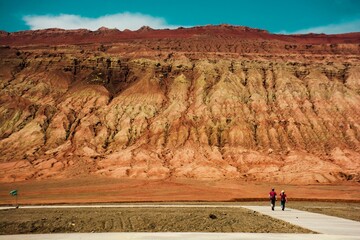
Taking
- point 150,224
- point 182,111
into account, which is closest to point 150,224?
point 150,224

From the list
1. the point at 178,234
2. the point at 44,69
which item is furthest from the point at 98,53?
the point at 178,234

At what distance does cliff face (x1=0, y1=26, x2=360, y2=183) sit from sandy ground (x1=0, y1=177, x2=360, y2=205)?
3.49 metres

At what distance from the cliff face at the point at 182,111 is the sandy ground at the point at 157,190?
349 centimetres

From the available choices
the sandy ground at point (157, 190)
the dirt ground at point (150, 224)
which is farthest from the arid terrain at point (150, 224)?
the sandy ground at point (157, 190)

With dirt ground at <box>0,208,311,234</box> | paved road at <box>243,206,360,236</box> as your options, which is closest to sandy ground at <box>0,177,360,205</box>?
paved road at <box>243,206,360,236</box>

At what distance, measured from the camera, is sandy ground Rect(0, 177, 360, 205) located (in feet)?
156

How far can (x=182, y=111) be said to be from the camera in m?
81.3

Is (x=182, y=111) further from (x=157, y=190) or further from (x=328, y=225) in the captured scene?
(x=328, y=225)

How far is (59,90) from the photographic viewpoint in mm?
88750

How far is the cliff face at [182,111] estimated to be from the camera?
68.1 m

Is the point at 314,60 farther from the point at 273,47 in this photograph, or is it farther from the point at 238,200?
the point at 238,200

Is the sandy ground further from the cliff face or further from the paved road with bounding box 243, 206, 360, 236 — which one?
the paved road with bounding box 243, 206, 360, 236

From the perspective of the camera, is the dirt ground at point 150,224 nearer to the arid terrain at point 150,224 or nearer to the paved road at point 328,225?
the arid terrain at point 150,224

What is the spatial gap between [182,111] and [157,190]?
28657 millimetres
